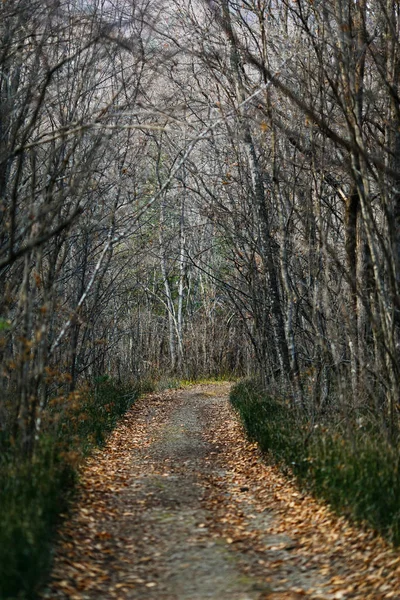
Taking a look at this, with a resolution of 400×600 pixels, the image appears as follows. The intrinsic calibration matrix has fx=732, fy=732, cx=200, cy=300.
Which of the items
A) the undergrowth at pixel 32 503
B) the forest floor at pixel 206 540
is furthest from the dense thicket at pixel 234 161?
the forest floor at pixel 206 540

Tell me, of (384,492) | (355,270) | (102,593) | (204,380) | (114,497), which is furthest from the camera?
(204,380)

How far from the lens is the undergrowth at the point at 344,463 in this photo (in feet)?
17.3

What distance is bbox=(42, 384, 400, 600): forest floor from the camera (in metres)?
4.52

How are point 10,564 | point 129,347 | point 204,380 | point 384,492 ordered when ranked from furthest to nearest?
point 204,380, point 129,347, point 384,492, point 10,564

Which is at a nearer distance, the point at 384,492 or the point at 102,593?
the point at 102,593

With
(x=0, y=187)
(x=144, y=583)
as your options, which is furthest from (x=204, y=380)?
(x=144, y=583)

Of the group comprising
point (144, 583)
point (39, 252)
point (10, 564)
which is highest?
point (39, 252)

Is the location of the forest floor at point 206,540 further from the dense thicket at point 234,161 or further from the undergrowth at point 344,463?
the dense thicket at point 234,161

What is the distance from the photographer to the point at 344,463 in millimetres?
6133

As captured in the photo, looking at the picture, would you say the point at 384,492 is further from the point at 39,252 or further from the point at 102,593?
the point at 39,252

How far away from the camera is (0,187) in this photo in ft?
26.9

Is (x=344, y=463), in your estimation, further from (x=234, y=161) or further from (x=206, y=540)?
(x=234, y=161)

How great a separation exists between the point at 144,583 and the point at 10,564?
120cm

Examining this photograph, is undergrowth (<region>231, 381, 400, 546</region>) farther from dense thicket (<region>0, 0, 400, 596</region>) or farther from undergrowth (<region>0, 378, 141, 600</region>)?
undergrowth (<region>0, 378, 141, 600</region>)
